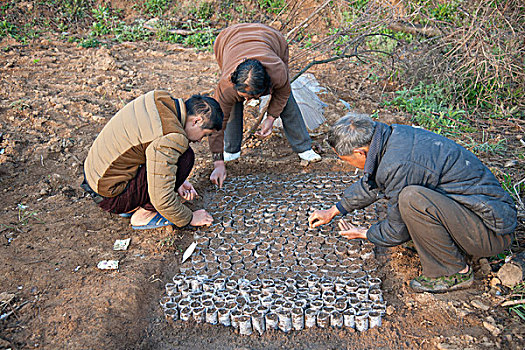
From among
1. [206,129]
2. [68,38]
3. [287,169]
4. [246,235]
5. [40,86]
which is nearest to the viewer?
[206,129]

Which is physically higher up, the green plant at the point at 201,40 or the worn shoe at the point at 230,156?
the green plant at the point at 201,40

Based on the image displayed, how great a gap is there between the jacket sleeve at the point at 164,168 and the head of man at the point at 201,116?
11 centimetres

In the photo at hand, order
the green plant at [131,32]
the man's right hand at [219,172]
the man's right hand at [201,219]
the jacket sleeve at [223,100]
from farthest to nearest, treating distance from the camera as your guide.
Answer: the green plant at [131,32], the man's right hand at [219,172], the jacket sleeve at [223,100], the man's right hand at [201,219]

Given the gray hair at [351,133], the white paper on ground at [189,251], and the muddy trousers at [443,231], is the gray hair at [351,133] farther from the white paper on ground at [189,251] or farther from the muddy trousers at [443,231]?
the white paper on ground at [189,251]

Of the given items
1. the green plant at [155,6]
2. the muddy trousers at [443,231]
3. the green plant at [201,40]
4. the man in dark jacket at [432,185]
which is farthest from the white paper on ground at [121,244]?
the green plant at [155,6]

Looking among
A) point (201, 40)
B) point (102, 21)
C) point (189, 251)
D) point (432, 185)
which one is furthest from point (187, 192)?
point (102, 21)

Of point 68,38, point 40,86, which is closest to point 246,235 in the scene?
point 40,86

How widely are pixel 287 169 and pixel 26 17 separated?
223 inches

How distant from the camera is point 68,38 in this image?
21.3ft

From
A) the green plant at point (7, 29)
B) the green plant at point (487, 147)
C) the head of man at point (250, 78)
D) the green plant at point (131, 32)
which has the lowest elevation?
the green plant at point (487, 147)

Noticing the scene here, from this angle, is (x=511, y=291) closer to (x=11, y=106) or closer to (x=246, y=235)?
(x=246, y=235)

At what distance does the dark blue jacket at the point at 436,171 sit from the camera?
226 centimetres

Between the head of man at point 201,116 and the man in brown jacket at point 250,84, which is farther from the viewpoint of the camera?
the man in brown jacket at point 250,84

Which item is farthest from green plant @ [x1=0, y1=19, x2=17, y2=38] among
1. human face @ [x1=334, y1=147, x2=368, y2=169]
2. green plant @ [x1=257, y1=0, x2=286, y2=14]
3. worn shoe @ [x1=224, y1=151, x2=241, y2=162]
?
human face @ [x1=334, y1=147, x2=368, y2=169]
